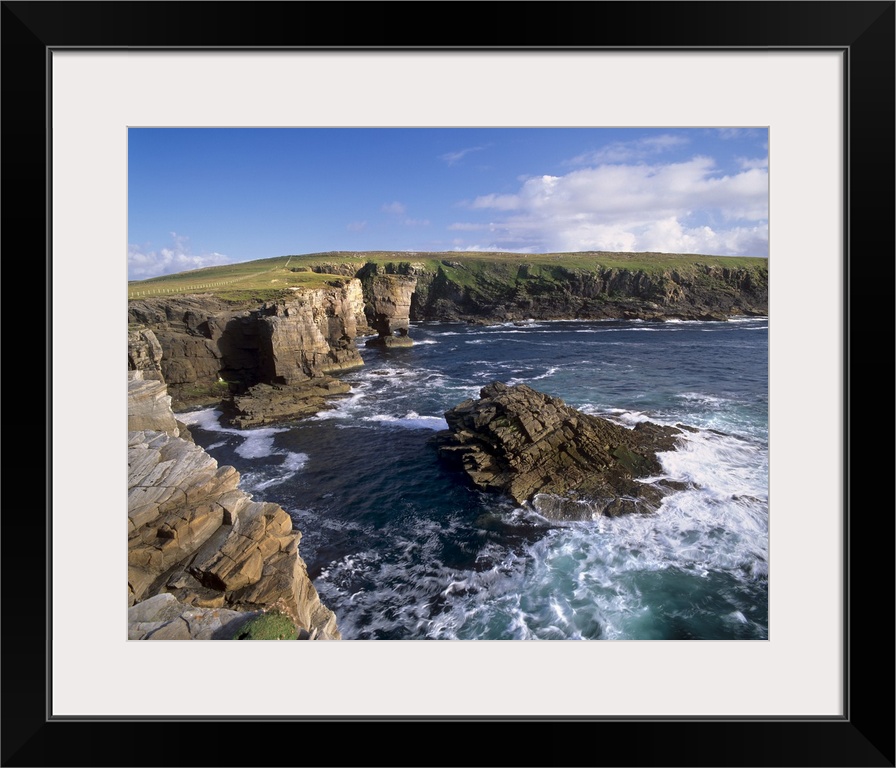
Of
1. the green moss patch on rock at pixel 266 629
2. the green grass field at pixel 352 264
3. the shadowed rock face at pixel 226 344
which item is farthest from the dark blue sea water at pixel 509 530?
the green grass field at pixel 352 264

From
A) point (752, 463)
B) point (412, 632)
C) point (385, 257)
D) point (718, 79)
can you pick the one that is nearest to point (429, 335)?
point (385, 257)

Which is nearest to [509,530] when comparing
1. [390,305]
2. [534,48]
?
[534,48]

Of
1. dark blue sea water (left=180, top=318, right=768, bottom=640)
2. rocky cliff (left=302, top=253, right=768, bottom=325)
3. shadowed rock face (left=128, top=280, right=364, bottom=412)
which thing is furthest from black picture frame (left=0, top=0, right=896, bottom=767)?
rocky cliff (left=302, top=253, right=768, bottom=325)

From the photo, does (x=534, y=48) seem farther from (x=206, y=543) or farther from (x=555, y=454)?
(x=555, y=454)

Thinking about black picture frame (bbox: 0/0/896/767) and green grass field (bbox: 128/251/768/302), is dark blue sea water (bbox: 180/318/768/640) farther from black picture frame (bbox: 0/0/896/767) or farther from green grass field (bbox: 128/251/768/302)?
green grass field (bbox: 128/251/768/302)

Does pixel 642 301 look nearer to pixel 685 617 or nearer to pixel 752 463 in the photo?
pixel 752 463

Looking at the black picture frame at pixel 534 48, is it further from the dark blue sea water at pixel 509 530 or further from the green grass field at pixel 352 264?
the green grass field at pixel 352 264
